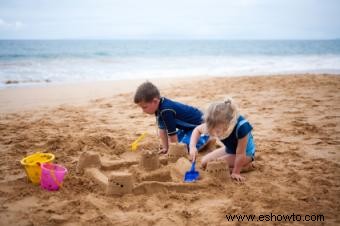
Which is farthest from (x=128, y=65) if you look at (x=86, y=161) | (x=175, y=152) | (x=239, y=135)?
(x=239, y=135)

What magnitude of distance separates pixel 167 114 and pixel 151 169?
26.5 inches

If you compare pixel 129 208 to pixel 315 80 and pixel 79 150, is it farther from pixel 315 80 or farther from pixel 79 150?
pixel 315 80

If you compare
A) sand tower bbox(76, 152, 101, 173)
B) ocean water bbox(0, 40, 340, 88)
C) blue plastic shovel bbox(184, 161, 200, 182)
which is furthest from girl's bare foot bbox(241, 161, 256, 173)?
ocean water bbox(0, 40, 340, 88)

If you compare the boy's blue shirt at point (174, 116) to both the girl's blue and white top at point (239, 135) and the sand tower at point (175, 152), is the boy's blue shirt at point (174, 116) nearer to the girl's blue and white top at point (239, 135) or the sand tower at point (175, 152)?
the sand tower at point (175, 152)

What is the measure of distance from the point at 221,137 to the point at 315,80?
6653mm

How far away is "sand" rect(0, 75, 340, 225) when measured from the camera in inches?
93.5

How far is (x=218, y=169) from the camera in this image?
2941 millimetres

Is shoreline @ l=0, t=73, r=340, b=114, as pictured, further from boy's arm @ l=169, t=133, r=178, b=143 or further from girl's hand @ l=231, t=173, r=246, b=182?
girl's hand @ l=231, t=173, r=246, b=182

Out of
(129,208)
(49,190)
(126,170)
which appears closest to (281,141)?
(126,170)

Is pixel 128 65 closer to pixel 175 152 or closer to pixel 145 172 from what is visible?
pixel 175 152

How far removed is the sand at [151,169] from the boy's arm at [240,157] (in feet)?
0.34

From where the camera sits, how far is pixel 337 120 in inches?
188

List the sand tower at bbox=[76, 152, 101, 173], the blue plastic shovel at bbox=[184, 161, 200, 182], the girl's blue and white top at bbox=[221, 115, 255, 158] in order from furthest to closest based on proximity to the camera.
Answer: the sand tower at bbox=[76, 152, 101, 173]
the blue plastic shovel at bbox=[184, 161, 200, 182]
the girl's blue and white top at bbox=[221, 115, 255, 158]

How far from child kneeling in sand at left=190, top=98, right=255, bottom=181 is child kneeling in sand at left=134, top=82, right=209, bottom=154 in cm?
30
